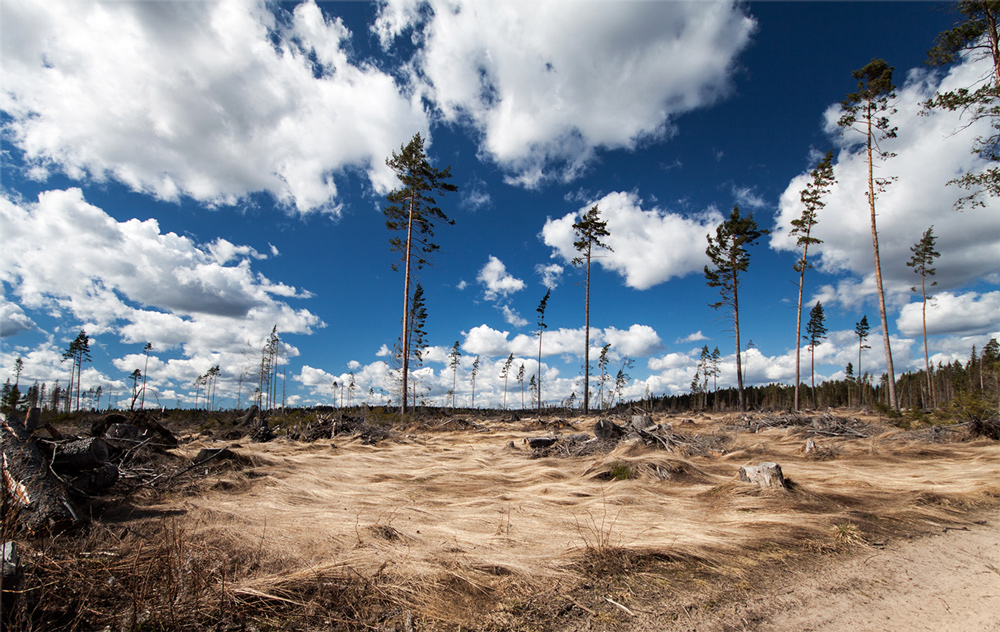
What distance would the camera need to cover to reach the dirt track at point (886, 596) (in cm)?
212

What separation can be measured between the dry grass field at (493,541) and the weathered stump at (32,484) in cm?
26

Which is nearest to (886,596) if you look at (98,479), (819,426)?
(98,479)

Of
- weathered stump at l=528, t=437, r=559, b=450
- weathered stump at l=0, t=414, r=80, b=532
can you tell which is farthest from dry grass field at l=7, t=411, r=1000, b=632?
weathered stump at l=528, t=437, r=559, b=450

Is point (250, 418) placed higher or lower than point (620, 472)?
lower

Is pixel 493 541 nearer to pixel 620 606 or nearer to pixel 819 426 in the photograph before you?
pixel 620 606

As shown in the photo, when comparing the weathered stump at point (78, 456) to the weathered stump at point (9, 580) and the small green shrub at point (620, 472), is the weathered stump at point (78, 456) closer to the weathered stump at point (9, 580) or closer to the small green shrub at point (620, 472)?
the weathered stump at point (9, 580)

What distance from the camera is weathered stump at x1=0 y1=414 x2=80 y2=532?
9.22 ft

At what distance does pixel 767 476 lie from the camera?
459cm

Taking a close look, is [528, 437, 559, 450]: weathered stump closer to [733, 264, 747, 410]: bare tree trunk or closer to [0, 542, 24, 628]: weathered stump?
[0, 542, 24, 628]: weathered stump

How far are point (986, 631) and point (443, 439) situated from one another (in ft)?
35.4

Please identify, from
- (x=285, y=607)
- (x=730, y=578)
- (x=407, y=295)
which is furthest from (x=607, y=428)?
(x=407, y=295)

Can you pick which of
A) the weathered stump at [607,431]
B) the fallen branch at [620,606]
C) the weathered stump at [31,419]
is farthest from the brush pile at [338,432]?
the fallen branch at [620,606]

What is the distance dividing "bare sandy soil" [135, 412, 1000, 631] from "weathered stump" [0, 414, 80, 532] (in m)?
0.78

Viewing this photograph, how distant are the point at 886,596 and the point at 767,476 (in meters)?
2.28
